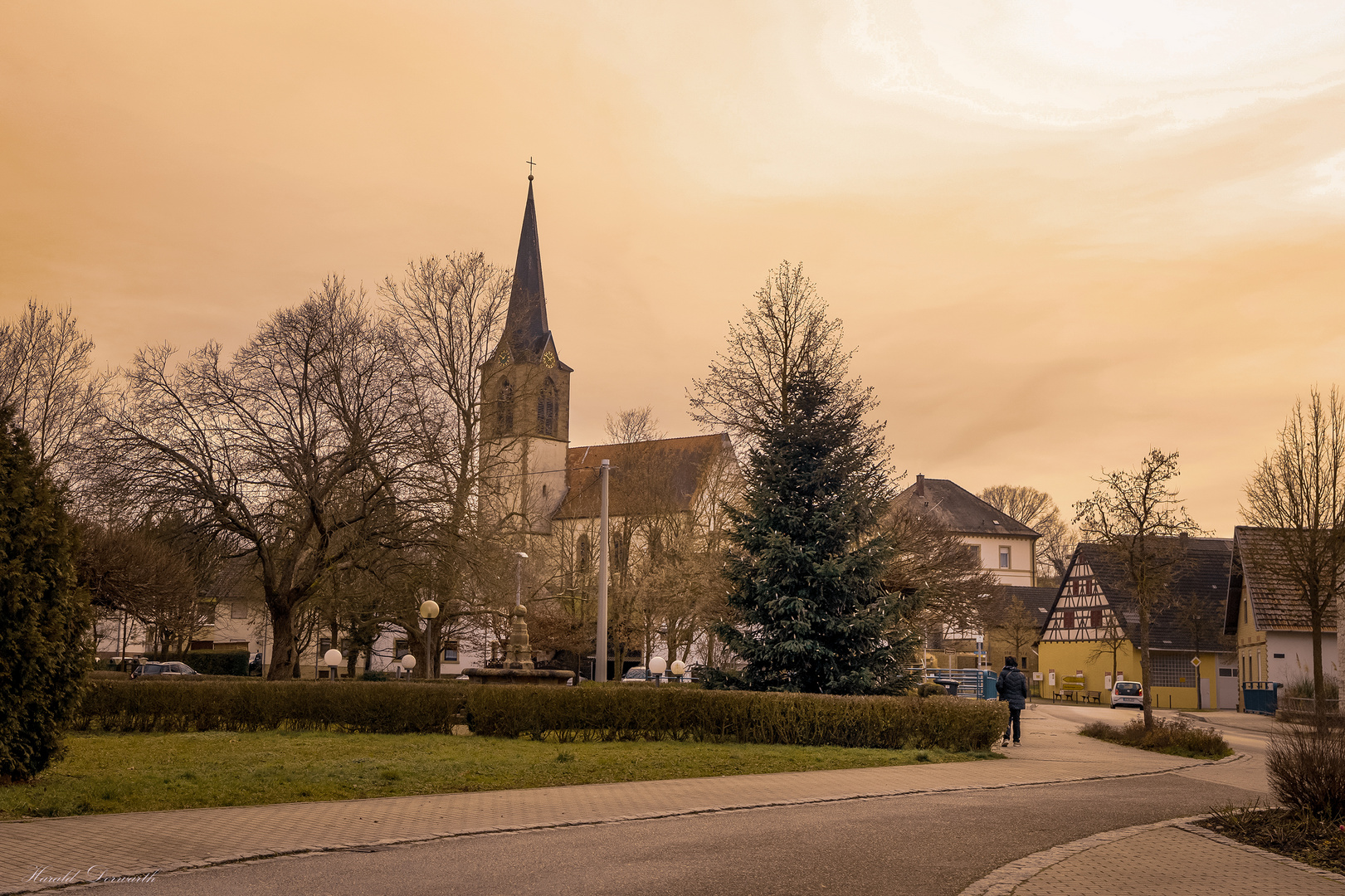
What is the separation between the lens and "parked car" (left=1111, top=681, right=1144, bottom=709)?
4853 cm

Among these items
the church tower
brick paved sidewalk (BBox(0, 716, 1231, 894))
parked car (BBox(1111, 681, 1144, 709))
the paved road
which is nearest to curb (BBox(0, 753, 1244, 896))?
brick paved sidewalk (BBox(0, 716, 1231, 894))

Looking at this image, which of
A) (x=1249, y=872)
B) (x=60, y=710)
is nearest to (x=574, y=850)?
(x=1249, y=872)

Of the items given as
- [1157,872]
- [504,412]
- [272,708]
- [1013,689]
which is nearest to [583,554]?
[504,412]

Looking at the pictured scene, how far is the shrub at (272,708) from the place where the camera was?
19547mm

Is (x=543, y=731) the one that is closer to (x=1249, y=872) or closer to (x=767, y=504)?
(x=767, y=504)

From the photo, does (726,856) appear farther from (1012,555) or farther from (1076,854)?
(1012,555)

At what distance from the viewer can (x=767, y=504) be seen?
2244 cm

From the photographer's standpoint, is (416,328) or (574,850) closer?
(574,850)

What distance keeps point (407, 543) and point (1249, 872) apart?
23408 millimetres

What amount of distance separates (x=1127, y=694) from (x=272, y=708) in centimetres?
3930

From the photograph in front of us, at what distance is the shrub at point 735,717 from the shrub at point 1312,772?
333 inches

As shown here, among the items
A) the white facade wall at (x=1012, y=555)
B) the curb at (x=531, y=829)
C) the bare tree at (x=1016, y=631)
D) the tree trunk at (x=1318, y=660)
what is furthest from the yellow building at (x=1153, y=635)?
the curb at (x=531, y=829)

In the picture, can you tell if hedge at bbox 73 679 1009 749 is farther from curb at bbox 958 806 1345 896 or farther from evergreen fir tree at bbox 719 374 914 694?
curb at bbox 958 806 1345 896

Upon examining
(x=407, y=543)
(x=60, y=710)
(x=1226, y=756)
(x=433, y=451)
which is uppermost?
(x=433, y=451)
